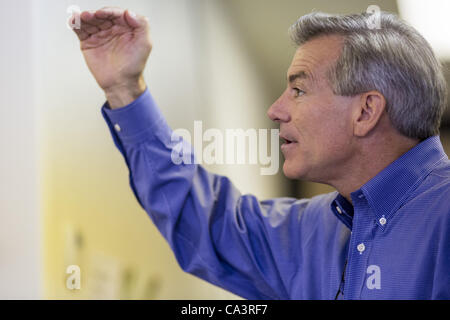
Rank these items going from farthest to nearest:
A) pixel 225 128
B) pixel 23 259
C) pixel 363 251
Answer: pixel 225 128 → pixel 23 259 → pixel 363 251

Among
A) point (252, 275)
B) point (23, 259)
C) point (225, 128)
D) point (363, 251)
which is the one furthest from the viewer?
point (225, 128)

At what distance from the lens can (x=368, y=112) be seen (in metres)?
0.92

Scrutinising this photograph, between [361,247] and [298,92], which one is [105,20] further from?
[361,247]

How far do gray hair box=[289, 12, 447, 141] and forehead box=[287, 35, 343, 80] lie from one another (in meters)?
0.01

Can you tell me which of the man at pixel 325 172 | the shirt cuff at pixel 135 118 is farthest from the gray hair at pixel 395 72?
the shirt cuff at pixel 135 118

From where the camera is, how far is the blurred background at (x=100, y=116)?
1237 millimetres

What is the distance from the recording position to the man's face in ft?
3.05

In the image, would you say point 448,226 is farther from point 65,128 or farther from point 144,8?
point 144,8

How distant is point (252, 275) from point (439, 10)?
44.8 inches

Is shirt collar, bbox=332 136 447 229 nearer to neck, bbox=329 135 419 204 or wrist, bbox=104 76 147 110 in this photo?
neck, bbox=329 135 419 204

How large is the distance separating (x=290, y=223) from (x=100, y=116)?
0.71 meters

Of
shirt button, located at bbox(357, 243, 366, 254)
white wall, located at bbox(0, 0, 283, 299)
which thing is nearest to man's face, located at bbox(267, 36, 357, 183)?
shirt button, located at bbox(357, 243, 366, 254)

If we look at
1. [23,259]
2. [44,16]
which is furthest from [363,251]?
[44,16]
